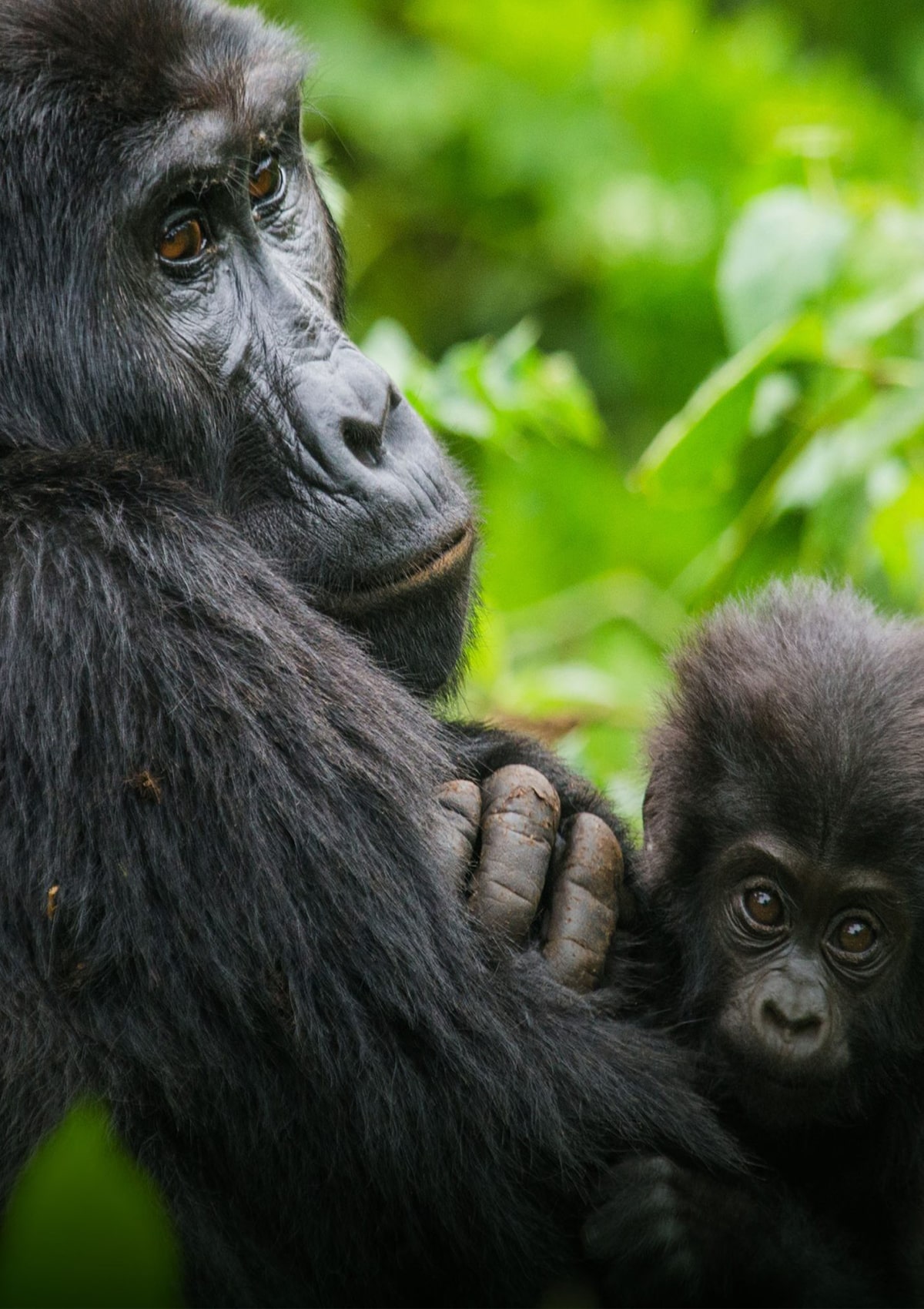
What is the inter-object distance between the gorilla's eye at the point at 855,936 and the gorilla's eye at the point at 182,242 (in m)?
1.34

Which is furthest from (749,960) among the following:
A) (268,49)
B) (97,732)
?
(268,49)

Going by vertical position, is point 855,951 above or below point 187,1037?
above

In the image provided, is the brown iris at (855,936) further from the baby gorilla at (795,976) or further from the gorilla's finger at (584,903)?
the gorilla's finger at (584,903)

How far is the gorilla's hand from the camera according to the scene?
2.28 meters

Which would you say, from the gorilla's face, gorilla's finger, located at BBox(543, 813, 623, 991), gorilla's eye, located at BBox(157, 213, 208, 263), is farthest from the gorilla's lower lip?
gorilla's eye, located at BBox(157, 213, 208, 263)

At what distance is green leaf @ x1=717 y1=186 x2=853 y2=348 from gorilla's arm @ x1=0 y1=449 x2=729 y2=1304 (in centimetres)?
188

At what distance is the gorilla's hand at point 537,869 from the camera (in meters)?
2.28

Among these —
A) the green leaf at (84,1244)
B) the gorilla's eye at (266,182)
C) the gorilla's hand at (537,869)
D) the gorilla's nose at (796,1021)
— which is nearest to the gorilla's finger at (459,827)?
the gorilla's hand at (537,869)

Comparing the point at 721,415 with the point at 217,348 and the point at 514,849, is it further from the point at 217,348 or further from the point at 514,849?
the point at 514,849

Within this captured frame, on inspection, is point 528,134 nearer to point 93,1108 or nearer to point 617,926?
point 617,926

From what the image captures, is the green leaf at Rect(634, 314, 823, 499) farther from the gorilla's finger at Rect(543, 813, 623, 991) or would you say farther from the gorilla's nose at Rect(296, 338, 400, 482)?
the gorilla's finger at Rect(543, 813, 623, 991)

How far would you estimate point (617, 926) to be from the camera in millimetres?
2516

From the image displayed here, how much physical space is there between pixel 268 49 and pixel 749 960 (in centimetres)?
159

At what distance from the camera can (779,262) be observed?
144 inches
